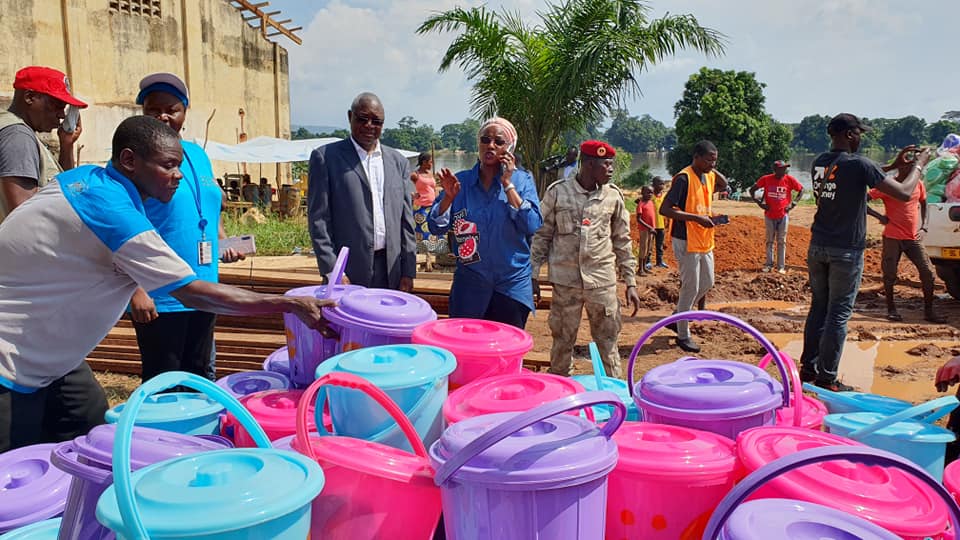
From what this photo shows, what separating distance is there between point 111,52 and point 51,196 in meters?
15.5

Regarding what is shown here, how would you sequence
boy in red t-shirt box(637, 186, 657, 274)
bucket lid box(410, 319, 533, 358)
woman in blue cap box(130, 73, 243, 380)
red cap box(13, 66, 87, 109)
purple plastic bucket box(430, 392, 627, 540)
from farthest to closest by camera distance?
boy in red t-shirt box(637, 186, 657, 274) < red cap box(13, 66, 87, 109) < woman in blue cap box(130, 73, 243, 380) < bucket lid box(410, 319, 533, 358) < purple plastic bucket box(430, 392, 627, 540)

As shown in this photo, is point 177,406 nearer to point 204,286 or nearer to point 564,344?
point 204,286

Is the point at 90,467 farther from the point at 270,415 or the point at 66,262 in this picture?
the point at 66,262

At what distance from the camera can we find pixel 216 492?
1.26m

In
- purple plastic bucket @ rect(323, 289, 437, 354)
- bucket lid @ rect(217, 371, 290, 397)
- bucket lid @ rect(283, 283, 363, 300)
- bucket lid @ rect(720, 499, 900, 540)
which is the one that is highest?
bucket lid @ rect(283, 283, 363, 300)

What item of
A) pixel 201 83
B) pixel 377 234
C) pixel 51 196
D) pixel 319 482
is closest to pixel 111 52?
pixel 201 83

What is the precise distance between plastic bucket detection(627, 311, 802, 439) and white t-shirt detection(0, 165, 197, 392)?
1542 millimetres

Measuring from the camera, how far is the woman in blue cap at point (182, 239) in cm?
295

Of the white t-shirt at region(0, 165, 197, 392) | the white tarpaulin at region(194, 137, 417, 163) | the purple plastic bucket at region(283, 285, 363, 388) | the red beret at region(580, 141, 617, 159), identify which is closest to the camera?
the white t-shirt at region(0, 165, 197, 392)

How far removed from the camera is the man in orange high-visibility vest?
591cm

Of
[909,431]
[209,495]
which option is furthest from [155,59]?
[909,431]

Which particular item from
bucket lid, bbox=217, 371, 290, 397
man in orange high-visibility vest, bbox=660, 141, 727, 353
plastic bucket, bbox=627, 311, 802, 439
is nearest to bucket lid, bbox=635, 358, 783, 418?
plastic bucket, bbox=627, 311, 802, 439

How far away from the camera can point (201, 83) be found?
17.7 m

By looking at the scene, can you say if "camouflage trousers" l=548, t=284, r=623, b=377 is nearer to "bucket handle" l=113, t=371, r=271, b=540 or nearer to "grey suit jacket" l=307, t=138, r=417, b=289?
"grey suit jacket" l=307, t=138, r=417, b=289
